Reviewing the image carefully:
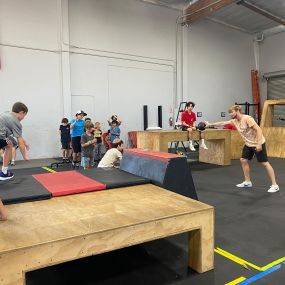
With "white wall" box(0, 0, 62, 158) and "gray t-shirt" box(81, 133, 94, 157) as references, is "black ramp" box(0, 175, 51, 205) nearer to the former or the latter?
"gray t-shirt" box(81, 133, 94, 157)

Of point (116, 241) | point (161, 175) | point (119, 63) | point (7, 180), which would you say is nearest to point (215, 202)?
point (161, 175)

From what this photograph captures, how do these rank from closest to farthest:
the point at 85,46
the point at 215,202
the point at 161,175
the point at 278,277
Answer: the point at 278,277 → the point at 161,175 → the point at 215,202 → the point at 85,46

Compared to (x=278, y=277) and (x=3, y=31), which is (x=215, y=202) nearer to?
(x=278, y=277)

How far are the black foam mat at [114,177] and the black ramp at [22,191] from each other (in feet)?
2.27

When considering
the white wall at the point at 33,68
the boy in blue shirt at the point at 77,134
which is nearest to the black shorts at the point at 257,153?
the boy in blue shirt at the point at 77,134

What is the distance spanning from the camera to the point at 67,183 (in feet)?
11.4

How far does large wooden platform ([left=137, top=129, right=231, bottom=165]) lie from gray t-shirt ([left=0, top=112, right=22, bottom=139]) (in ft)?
11.2

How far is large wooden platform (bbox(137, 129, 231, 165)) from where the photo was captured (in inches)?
259

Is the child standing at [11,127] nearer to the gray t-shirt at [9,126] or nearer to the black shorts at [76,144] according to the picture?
the gray t-shirt at [9,126]

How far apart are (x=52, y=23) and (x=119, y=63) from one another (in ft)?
8.11

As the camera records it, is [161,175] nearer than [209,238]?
No

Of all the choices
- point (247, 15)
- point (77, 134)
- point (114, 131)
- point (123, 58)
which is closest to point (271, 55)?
point (247, 15)

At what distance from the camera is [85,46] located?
9523mm

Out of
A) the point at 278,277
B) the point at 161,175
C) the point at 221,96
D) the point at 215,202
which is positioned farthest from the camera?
the point at 221,96
